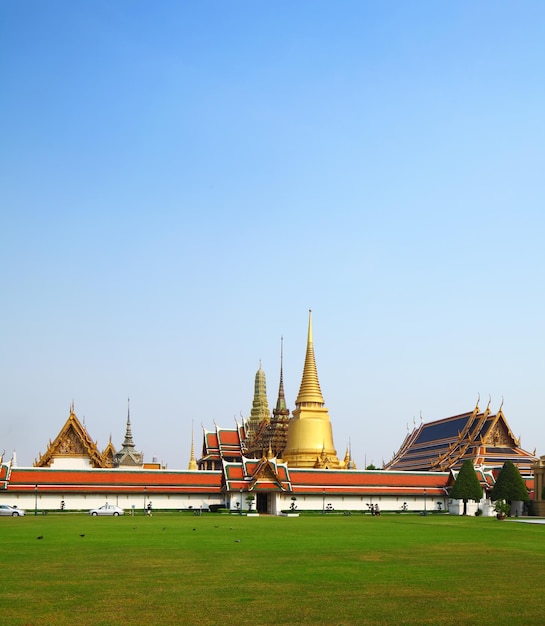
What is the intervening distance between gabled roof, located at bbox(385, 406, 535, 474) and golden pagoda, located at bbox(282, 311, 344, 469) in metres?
10.4

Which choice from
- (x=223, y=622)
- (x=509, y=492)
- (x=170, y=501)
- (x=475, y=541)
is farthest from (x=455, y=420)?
(x=223, y=622)

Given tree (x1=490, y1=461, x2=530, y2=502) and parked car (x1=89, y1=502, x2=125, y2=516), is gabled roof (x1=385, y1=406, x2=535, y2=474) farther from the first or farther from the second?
parked car (x1=89, y1=502, x2=125, y2=516)

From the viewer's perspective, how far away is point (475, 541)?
98.0 ft

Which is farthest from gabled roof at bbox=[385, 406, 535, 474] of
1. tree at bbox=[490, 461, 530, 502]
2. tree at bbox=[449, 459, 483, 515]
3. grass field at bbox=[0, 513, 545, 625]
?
grass field at bbox=[0, 513, 545, 625]

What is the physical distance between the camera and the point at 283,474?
65688 mm

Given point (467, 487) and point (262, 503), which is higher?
point (467, 487)

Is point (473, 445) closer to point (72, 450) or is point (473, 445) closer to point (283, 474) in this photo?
point (283, 474)

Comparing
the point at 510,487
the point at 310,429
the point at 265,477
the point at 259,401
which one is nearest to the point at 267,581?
the point at 265,477

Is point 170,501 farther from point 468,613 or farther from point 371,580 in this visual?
point 468,613

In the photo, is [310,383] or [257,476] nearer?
[257,476]

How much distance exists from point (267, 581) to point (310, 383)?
76.7 metres

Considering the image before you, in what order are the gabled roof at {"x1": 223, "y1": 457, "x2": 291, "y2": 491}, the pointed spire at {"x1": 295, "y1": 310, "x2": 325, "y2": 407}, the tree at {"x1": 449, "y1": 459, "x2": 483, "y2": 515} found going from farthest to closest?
the pointed spire at {"x1": 295, "y1": 310, "x2": 325, "y2": 407} → the tree at {"x1": 449, "y1": 459, "x2": 483, "y2": 515} → the gabled roof at {"x1": 223, "y1": 457, "x2": 291, "y2": 491}

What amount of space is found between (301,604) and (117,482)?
5179cm

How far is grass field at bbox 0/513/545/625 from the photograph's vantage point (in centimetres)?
1302
